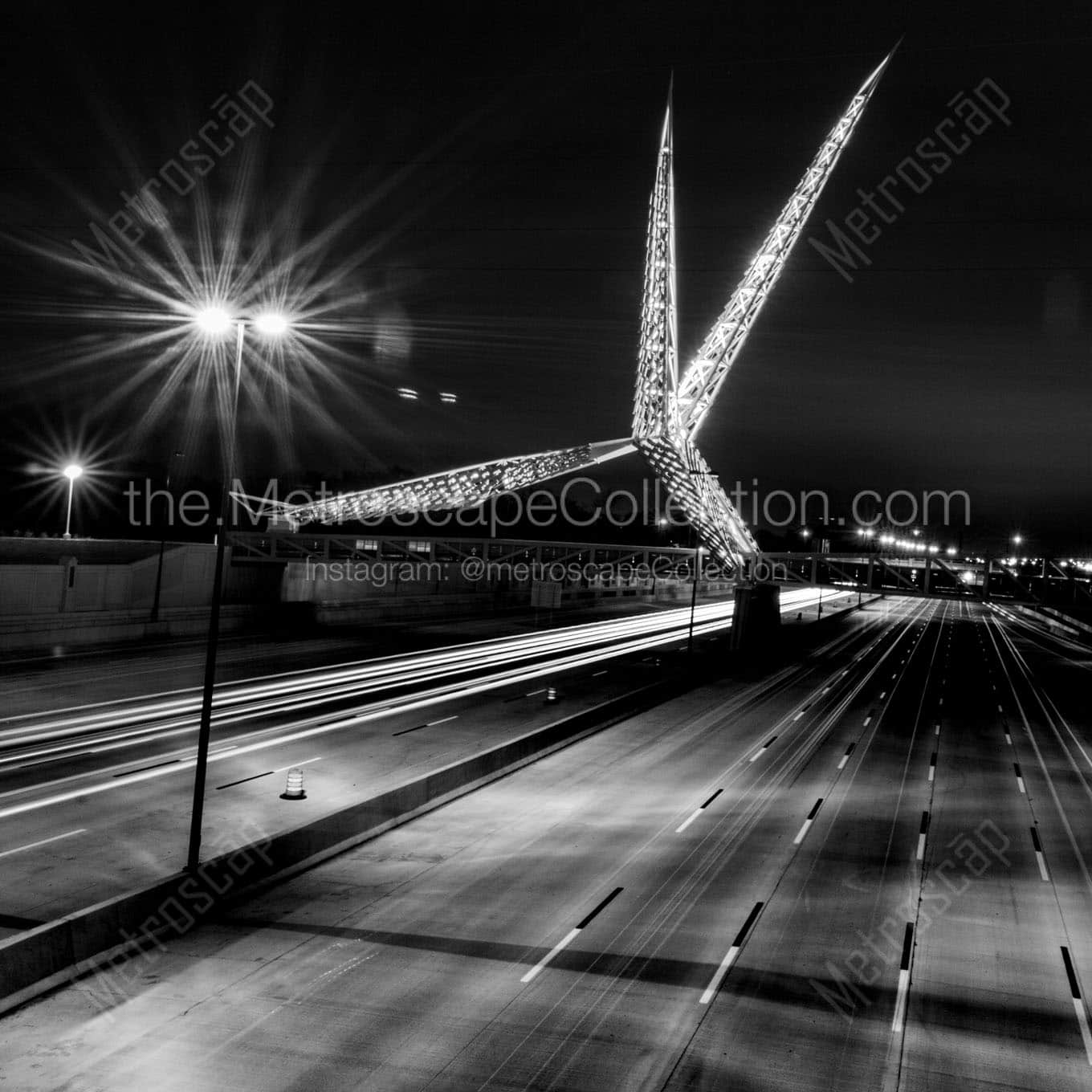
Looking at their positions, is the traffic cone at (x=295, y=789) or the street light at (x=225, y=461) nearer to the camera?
the street light at (x=225, y=461)

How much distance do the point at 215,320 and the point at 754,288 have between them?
4619 cm

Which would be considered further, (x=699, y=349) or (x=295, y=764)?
(x=699, y=349)

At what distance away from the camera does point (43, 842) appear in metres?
13.9

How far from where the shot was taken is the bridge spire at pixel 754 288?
176 feet

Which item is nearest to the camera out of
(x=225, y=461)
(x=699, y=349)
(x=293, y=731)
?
(x=225, y=461)

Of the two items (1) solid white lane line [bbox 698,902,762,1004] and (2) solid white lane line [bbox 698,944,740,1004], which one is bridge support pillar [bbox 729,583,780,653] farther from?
(2) solid white lane line [bbox 698,944,740,1004]

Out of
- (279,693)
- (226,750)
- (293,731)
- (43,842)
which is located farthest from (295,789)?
(279,693)

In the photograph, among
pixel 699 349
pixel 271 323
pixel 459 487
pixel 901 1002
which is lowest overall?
pixel 901 1002

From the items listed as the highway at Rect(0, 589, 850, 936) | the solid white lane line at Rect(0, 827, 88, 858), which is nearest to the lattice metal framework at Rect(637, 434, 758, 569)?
the highway at Rect(0, 589, 850, 936)

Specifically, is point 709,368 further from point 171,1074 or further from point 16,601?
point 171,1074

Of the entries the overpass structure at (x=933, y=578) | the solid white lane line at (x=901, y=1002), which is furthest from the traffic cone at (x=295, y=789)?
the overpass structure at (x=933, y=578)

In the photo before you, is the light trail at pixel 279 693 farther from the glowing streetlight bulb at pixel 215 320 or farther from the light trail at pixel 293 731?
the glowing streetlight bulb at pixel 215 320

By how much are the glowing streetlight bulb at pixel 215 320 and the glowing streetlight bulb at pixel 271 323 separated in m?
0.35

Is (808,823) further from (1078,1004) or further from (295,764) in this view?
(295,764)
